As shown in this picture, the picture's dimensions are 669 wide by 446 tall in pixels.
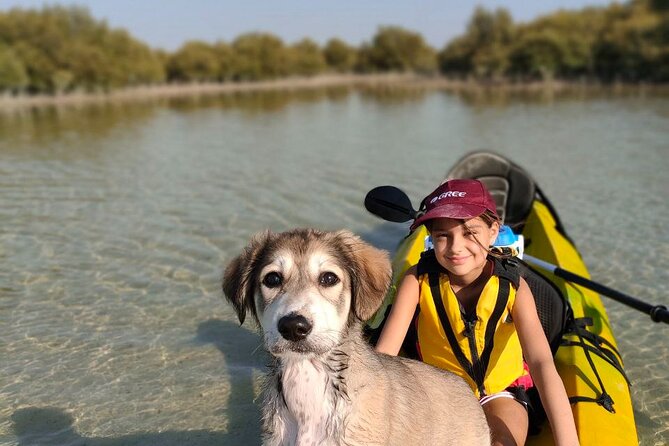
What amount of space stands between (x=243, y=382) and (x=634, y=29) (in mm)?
77459

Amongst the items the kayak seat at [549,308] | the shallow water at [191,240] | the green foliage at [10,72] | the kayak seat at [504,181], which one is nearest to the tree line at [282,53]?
the green foliage at [10,72]

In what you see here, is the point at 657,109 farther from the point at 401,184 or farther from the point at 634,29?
the point at 634,29

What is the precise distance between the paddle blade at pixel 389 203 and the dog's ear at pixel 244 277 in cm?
217

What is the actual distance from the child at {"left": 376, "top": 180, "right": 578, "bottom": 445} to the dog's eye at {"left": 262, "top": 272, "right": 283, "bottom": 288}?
50.7 inches

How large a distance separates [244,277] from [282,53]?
124926 mm

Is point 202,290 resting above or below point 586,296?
below

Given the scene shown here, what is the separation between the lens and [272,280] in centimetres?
285

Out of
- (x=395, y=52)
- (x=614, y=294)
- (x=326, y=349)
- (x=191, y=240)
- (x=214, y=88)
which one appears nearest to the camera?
(x=326, y=349)

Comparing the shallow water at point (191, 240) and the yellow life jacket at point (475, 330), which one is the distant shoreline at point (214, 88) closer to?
the shallow water at point (191, 240)

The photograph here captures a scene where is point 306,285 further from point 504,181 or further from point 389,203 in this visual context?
point 504,181

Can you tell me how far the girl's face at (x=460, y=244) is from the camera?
383 cm

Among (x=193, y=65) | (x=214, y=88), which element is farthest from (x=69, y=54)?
(x=193, y=65)

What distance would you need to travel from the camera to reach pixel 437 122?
3198 cm

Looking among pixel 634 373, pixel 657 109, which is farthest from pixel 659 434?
pixel 657 109
